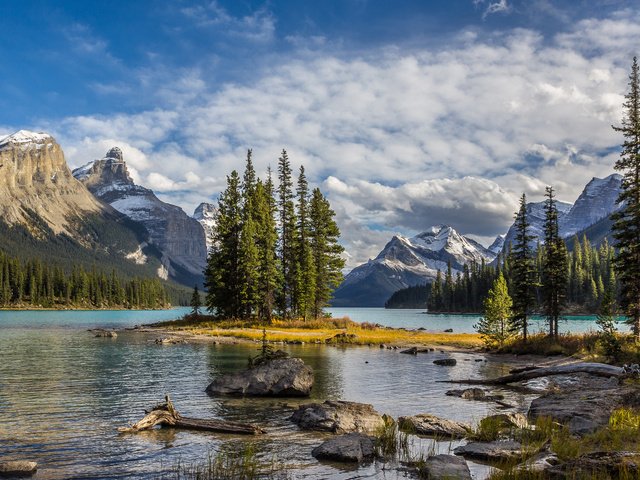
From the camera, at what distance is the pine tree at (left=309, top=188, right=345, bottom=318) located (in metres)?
84.0

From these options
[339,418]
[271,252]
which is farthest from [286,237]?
[339,418]

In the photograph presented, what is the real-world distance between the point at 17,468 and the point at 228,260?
64.9 metres

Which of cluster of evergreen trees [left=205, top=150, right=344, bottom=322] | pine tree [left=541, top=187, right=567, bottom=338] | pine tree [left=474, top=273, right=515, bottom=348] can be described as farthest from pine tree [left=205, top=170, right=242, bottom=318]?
pine tree [left=541, top=187, right=567, bottom=338]

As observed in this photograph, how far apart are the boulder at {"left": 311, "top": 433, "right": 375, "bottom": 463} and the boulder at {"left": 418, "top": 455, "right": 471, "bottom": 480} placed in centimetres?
222

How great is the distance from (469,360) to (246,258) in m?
36.4

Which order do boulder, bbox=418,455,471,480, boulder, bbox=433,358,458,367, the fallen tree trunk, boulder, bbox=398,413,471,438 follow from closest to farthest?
Answer: 1. boulder, bbox=418,455,471,480
2. boulder, bbox=398,413,471,438
3. the fallen tree trunk
4. boulder, bbox=433,358,458,367

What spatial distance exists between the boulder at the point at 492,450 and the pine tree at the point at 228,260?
61301 mm

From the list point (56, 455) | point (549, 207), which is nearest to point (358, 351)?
point (549, 207)

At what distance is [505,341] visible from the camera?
5319 centimetres

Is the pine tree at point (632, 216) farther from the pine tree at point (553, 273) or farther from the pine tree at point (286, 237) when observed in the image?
the pine tree at point (286, 237)

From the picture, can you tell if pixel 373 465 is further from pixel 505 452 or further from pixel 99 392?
pixel 99 392

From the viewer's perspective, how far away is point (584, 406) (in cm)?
1988

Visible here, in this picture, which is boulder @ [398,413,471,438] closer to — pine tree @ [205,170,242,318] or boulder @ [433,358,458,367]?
boulder @ [433,358,458,367]

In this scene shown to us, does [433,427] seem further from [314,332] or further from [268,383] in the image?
[314,332]
